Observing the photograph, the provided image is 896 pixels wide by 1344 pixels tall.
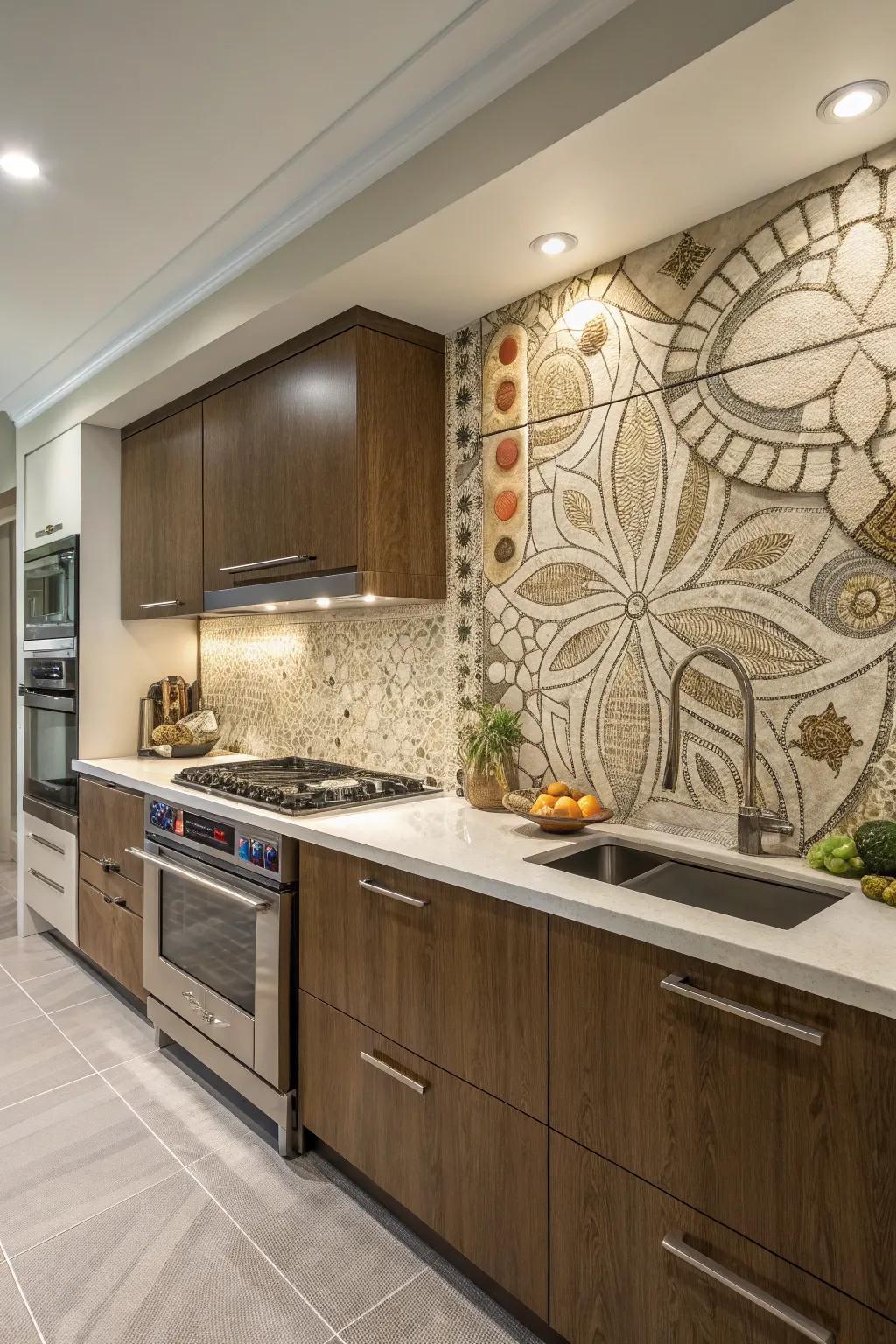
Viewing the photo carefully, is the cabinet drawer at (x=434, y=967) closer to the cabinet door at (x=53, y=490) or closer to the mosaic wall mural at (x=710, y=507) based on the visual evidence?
the mosaic wall mural at (x=710, y=507)

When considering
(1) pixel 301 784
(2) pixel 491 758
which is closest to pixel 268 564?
(1) pixel 301 784

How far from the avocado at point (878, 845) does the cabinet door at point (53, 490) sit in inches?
126

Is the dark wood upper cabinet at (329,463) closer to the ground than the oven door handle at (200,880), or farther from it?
farther from it

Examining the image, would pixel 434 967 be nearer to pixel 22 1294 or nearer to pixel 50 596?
pixel 22 1294

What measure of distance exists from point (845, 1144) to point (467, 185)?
1863 millimetres

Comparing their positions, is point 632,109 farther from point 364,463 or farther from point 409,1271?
point 409,1271

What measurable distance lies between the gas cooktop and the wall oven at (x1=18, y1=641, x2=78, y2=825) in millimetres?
880

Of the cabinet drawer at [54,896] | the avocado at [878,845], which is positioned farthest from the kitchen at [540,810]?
the cabinet drawer at [54,896]

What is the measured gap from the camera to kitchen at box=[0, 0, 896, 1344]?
1.20 metres

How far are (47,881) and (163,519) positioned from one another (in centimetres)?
177

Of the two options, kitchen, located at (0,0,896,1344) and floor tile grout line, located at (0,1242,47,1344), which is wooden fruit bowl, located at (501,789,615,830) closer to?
kitchen, located at (0,0,896,1344)

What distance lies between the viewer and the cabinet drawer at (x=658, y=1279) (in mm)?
1067

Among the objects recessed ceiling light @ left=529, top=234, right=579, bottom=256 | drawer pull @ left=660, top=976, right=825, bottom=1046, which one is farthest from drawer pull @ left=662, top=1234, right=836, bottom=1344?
recessed ceiling light @ left=529, top=234, right=579, bottom=256

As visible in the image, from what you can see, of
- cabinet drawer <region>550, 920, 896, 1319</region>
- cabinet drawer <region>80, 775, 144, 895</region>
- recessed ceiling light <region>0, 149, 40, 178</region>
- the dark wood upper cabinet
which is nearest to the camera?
cabinet drawer <region>550, 920, 896, 1319</region>
